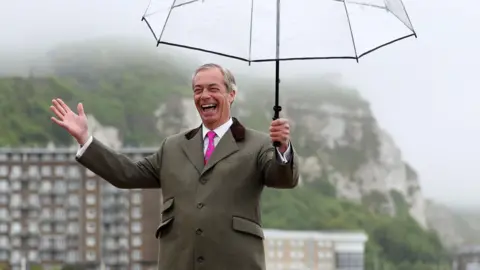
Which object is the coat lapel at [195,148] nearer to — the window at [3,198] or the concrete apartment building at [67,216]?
the concrete apartment building at [67,216]

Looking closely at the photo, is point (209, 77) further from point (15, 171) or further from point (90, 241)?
point (15, 171)

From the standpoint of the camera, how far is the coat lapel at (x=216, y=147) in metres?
3.00

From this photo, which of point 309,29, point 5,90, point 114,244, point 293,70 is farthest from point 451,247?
point 309,29

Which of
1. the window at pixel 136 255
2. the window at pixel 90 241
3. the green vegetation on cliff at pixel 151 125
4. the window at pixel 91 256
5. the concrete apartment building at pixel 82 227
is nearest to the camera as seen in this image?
the window at pixel 136 255

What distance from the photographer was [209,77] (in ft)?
9.66

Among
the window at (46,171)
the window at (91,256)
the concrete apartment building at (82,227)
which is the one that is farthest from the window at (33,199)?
the window at (91,256)

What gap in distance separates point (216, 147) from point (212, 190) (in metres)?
0.13

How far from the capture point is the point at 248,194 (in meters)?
2.97

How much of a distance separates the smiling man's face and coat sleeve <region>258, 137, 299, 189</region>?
0.57ft

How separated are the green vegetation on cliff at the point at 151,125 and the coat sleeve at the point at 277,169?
53.0 meters

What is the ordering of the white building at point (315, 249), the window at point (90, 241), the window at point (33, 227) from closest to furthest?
the white building at point (315, 249), the window at point (90, 241), the window at point (33, 227)

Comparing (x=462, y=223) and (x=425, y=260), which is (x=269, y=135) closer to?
(x=425, y=260)

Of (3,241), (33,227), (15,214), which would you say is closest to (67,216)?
(33,227)

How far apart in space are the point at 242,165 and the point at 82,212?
183 ft
